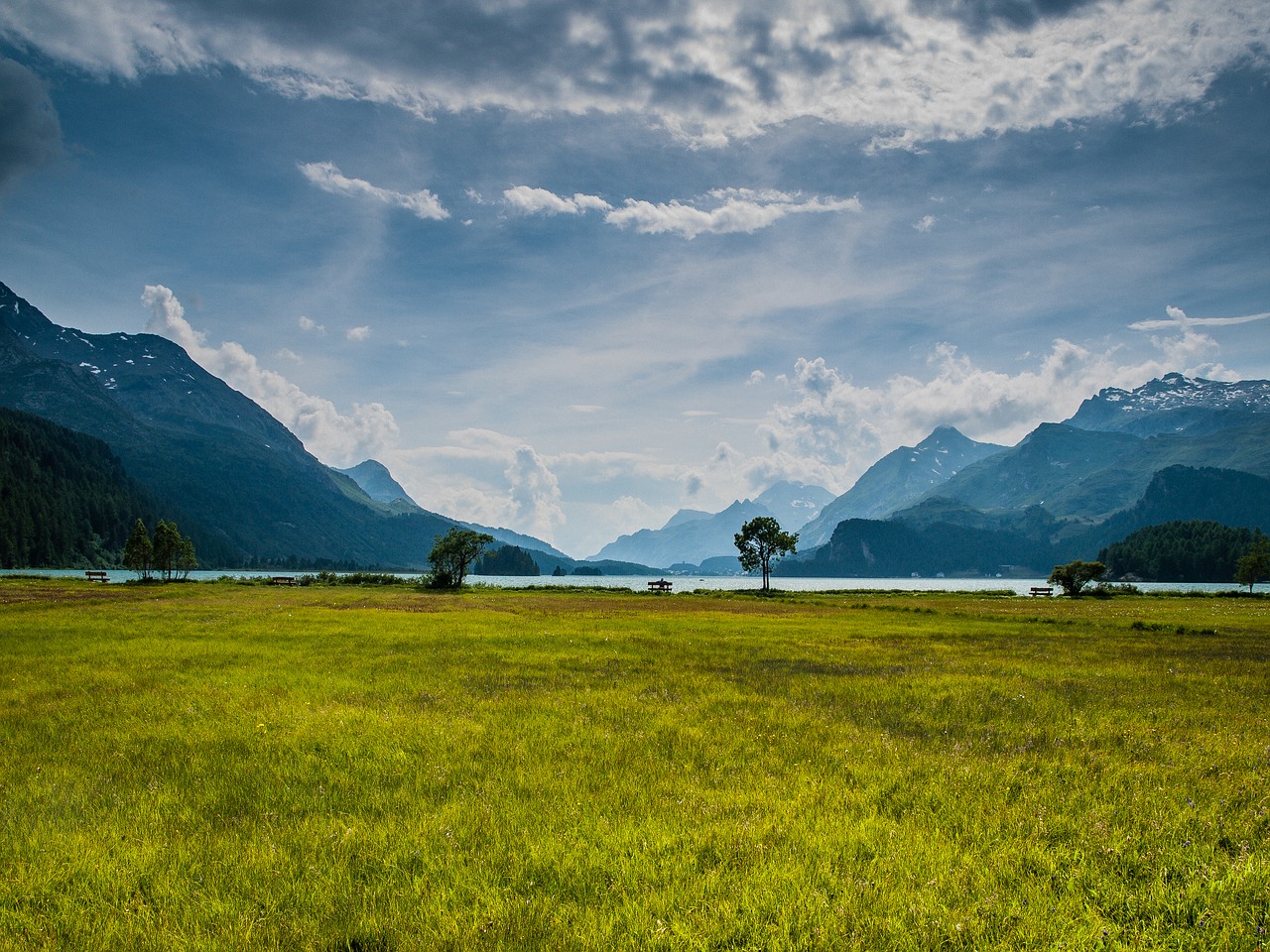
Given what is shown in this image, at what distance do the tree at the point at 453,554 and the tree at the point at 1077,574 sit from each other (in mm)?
97863

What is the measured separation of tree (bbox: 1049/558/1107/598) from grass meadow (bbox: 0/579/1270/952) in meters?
92.8

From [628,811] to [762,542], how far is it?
13569 cm

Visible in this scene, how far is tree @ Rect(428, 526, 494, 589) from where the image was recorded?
371 feet

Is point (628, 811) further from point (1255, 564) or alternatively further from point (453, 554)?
point (1255, 564)

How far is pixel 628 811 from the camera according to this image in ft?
28.1

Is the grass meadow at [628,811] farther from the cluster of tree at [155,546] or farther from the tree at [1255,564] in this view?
the tree at [1255,564]

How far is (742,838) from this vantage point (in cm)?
750

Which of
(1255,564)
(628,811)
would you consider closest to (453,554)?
(628,811)

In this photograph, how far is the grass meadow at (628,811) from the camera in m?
5.84

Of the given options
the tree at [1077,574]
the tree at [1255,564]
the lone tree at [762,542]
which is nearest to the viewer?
the tree at [1077,574]

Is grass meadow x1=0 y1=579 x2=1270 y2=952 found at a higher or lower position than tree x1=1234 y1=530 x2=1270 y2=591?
higher

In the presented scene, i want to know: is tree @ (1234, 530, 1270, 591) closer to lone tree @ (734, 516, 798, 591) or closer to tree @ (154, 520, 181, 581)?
lone tree @ (734, 516, 798, 591)

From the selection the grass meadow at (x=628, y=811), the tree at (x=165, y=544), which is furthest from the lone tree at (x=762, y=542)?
the grass meadow at (x=628, y=811)

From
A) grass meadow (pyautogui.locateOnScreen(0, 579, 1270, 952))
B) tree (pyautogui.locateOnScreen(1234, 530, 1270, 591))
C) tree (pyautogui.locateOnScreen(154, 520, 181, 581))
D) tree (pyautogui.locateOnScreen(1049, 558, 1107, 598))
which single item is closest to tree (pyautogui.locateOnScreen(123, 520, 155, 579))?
tree (pyautogui.locateOnScreen(154, 520, 181, 581))
